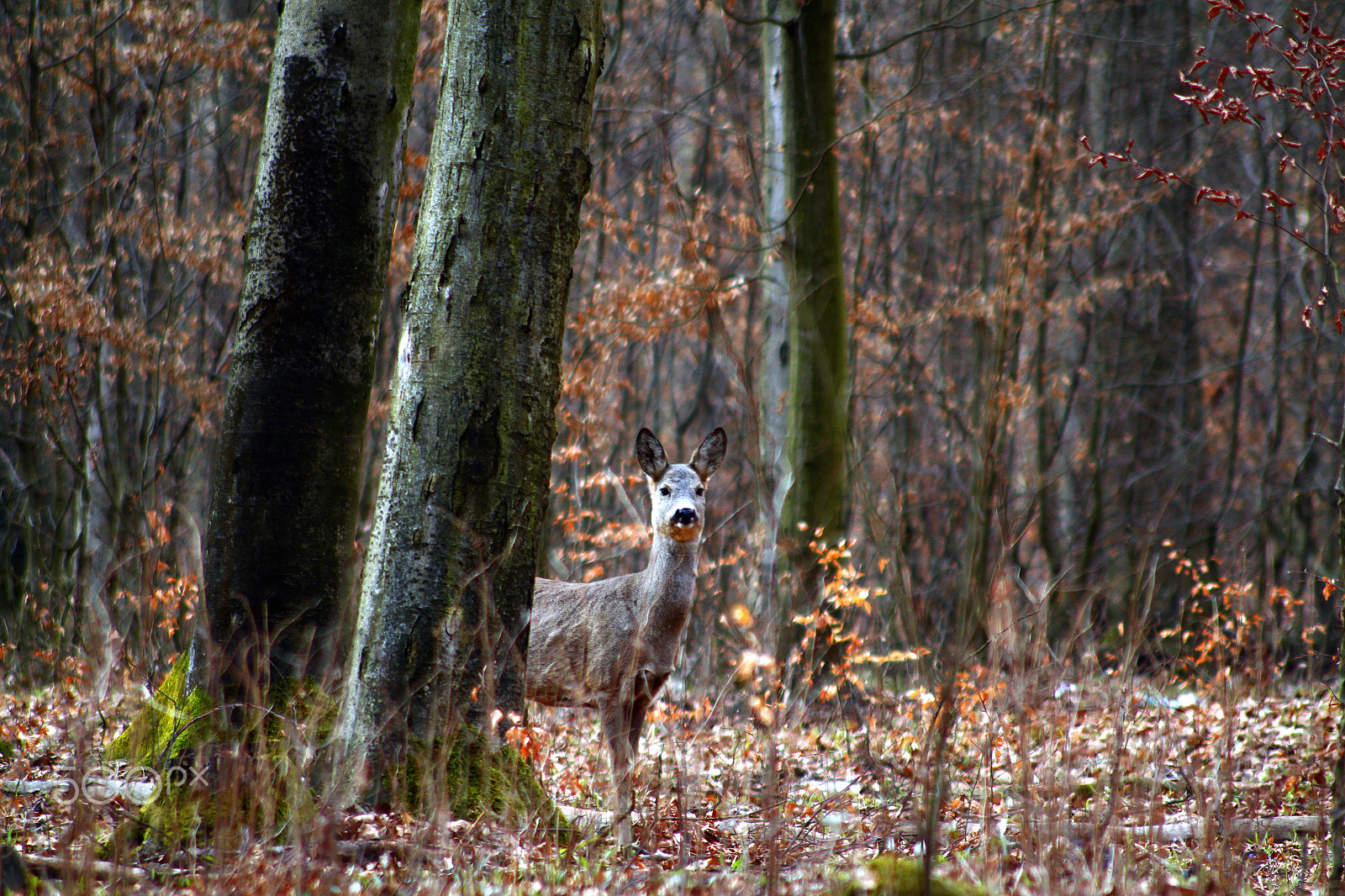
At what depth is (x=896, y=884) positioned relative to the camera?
9.87ft

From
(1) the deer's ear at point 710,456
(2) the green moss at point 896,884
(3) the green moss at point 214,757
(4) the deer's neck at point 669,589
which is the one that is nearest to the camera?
(2) the green moss at point 896,884

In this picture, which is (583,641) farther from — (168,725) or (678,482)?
(168,725)

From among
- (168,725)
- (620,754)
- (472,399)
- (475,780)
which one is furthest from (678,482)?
(168,725)

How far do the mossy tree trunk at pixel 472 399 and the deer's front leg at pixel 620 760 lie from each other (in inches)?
21.5

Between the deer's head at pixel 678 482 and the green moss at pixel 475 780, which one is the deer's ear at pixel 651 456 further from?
the green moss at pixel 475 780

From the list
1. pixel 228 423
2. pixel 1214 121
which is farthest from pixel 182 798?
pixel 1214 121

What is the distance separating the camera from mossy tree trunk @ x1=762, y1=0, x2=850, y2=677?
866cm

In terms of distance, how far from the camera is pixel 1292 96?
354 centimetres

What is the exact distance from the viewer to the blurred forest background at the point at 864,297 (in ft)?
30.8

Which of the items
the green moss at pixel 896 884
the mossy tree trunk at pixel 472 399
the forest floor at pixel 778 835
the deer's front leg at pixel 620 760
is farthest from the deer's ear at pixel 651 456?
the green moss at pixel 896 884

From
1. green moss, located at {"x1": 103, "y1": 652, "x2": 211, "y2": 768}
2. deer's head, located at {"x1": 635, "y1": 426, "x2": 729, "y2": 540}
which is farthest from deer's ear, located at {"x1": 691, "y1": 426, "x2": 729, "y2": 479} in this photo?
green moss, located at {"x1": 103, "y1": 652, "x2": 211, "y2": 768}

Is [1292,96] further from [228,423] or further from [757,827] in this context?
[228,423]

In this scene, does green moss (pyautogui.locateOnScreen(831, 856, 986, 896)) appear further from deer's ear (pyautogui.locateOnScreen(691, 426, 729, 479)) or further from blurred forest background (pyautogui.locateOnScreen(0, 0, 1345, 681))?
deer's ear (pyautogui.locateOnScreen(691, 426, 729, 479))

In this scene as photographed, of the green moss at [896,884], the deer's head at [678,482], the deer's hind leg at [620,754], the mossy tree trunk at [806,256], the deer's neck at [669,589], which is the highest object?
the mossy tree trunk at [806,256]
